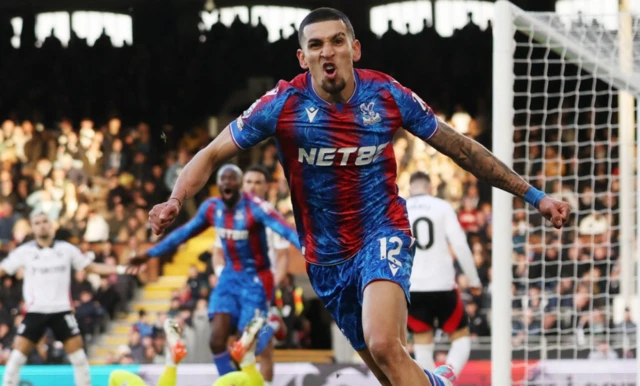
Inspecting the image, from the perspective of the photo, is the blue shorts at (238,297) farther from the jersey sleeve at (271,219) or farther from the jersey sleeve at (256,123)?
the jersey sleeve at (256,123)

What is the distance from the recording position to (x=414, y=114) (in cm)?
576

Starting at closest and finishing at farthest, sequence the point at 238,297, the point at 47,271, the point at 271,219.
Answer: the point at 271,219
the point at 238,297
the point at 47,271

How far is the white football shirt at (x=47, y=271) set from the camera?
11531mm

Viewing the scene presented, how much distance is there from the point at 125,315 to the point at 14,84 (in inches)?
208

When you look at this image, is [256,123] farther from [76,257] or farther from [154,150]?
[154,150]

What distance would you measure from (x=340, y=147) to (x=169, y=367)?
4745 mm

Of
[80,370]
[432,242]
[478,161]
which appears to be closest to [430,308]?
[432,242]

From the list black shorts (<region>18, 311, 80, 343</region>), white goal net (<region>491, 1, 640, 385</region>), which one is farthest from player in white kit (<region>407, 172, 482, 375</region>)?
black shorts (<region>18, 311, 80, 343</region>)

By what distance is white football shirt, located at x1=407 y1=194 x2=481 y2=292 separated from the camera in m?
10.1

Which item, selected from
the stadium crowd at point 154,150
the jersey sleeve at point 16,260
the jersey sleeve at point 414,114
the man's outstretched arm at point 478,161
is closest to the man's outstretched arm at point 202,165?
the jersey sleeve at point 414,114

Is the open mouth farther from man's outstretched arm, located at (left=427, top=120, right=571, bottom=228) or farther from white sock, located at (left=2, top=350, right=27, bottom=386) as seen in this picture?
white sock, located at (left=2, top=350, right=27, bottom=386)

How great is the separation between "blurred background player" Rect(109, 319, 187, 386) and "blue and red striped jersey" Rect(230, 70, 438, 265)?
164 inches

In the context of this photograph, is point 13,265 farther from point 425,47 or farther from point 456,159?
point 425,47

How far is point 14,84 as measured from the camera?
2056 centimetres
